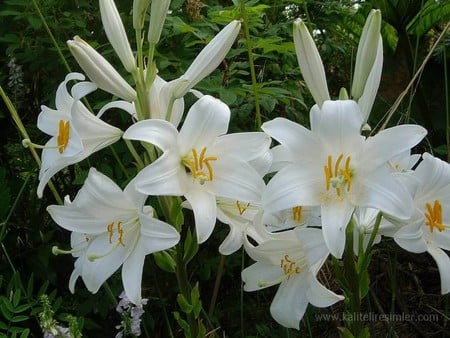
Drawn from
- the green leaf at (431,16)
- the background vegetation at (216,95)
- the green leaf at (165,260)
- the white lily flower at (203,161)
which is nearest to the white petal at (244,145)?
the white lily flower at (203,161)

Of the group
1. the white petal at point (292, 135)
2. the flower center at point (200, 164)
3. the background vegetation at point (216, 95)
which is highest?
the white petal at point (292, 135)

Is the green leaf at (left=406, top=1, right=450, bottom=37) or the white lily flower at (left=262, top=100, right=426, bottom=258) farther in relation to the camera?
the green leaf at (left=406, top=1, right=450, bottom=37)

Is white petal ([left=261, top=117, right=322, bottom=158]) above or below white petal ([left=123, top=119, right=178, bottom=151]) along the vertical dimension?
below

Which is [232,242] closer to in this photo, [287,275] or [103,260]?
[287,275]

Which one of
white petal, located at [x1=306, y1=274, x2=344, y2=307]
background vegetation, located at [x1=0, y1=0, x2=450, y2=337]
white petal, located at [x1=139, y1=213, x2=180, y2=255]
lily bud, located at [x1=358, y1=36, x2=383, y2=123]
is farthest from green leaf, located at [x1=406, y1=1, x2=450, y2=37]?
white petal, located at [x1=139, y1=213, x2=180, y2=255]

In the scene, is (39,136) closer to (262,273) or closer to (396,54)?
(262,273)

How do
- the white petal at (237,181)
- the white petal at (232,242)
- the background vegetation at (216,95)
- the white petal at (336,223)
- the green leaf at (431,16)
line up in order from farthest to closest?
the green leaf at (431,16) < the background vegetation at (216,95) < the white petal at (232,242) < the white petal at (237,181) < the white petal at (336,223)

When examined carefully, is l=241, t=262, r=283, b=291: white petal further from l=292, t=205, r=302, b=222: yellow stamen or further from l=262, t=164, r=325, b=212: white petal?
l=262, t=164, r=325, b=212: white petal

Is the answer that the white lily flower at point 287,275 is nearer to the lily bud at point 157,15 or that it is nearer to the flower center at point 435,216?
the flower center at point 435,216
